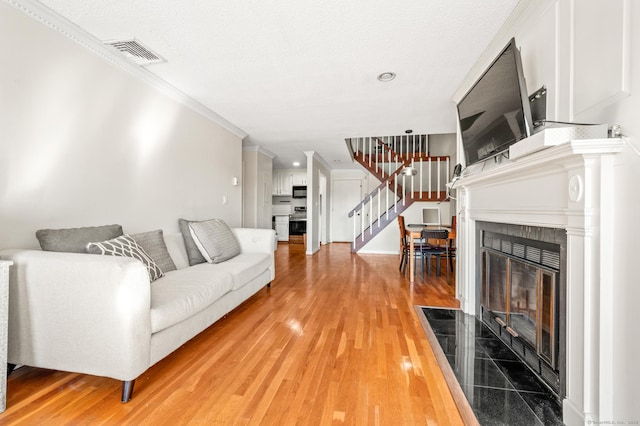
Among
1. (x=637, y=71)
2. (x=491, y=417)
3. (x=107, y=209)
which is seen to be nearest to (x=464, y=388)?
(x=491, y=417)

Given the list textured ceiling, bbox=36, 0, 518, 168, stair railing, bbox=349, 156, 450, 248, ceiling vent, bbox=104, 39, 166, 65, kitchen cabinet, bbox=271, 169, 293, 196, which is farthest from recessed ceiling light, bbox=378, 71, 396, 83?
kitchen cabinet, bbox=271, 169, 293, 196

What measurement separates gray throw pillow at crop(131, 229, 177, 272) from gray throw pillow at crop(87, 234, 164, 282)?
0.19 meters

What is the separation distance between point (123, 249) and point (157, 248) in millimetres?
498

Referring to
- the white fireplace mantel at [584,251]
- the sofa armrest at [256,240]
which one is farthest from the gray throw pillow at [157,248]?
the white fireplace mantel at [584,251]

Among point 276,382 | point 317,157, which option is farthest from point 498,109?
point 317,157

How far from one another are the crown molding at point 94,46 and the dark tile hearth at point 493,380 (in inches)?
136

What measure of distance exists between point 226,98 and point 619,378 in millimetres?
3692

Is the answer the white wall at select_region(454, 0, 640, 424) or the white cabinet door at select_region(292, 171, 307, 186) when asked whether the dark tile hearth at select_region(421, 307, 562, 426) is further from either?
the white cabinet door at select_region(292, 171, 307, 186)

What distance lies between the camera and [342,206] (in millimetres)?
8539

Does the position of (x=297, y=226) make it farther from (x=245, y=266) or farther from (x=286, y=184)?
(x=245, y=266)

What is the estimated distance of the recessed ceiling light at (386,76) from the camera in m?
2.61

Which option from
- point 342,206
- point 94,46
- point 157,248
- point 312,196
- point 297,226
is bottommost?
point 297,226

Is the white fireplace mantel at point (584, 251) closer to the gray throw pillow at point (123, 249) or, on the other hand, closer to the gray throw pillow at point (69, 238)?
the gray throw pillow at point (123, 249)

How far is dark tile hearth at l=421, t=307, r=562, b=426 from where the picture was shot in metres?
1.32
